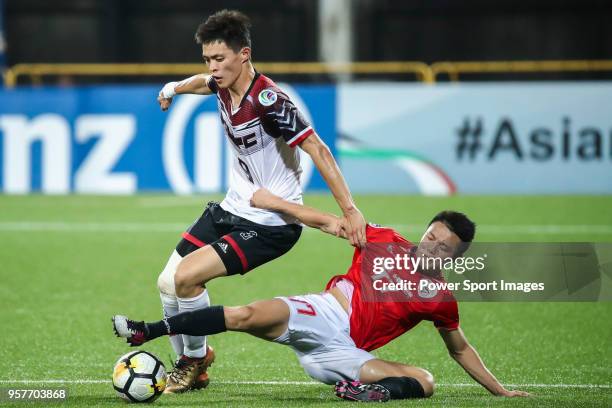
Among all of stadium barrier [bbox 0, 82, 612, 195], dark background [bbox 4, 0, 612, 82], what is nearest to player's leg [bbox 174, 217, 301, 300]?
stadium barrier [bbox 0, 82, 612, 195]

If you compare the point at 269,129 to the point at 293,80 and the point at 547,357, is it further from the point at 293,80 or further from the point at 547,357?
the point at 293,80

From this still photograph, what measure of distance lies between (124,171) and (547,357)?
10472 millimetres

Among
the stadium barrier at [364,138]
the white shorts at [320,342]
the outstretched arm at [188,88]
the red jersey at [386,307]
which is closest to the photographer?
the white shorts at [320,342]

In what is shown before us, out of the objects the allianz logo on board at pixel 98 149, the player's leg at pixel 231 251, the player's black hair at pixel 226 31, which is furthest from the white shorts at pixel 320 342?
the allianz logo on board at pixel 98 149

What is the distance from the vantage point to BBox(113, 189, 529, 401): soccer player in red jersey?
558 cm

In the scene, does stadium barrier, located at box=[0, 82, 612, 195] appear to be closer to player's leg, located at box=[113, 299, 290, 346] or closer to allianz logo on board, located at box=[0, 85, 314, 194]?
allianz logo on board, located at box=[0, 85, 314, 194]

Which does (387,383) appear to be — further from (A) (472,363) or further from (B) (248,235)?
(B) (248,235)

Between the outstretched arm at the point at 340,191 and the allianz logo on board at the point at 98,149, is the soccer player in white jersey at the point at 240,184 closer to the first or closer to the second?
the outstretched arm at the point at 340,191

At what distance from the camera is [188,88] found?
265 inches

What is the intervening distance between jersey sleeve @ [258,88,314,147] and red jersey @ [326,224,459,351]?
64 cm

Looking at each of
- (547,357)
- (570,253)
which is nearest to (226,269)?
(570,253)

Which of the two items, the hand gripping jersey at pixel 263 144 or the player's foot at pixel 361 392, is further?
the hand gripping jersey at pixel 263 144

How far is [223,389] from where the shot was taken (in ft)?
20.1

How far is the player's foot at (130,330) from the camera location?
17.3 feet
